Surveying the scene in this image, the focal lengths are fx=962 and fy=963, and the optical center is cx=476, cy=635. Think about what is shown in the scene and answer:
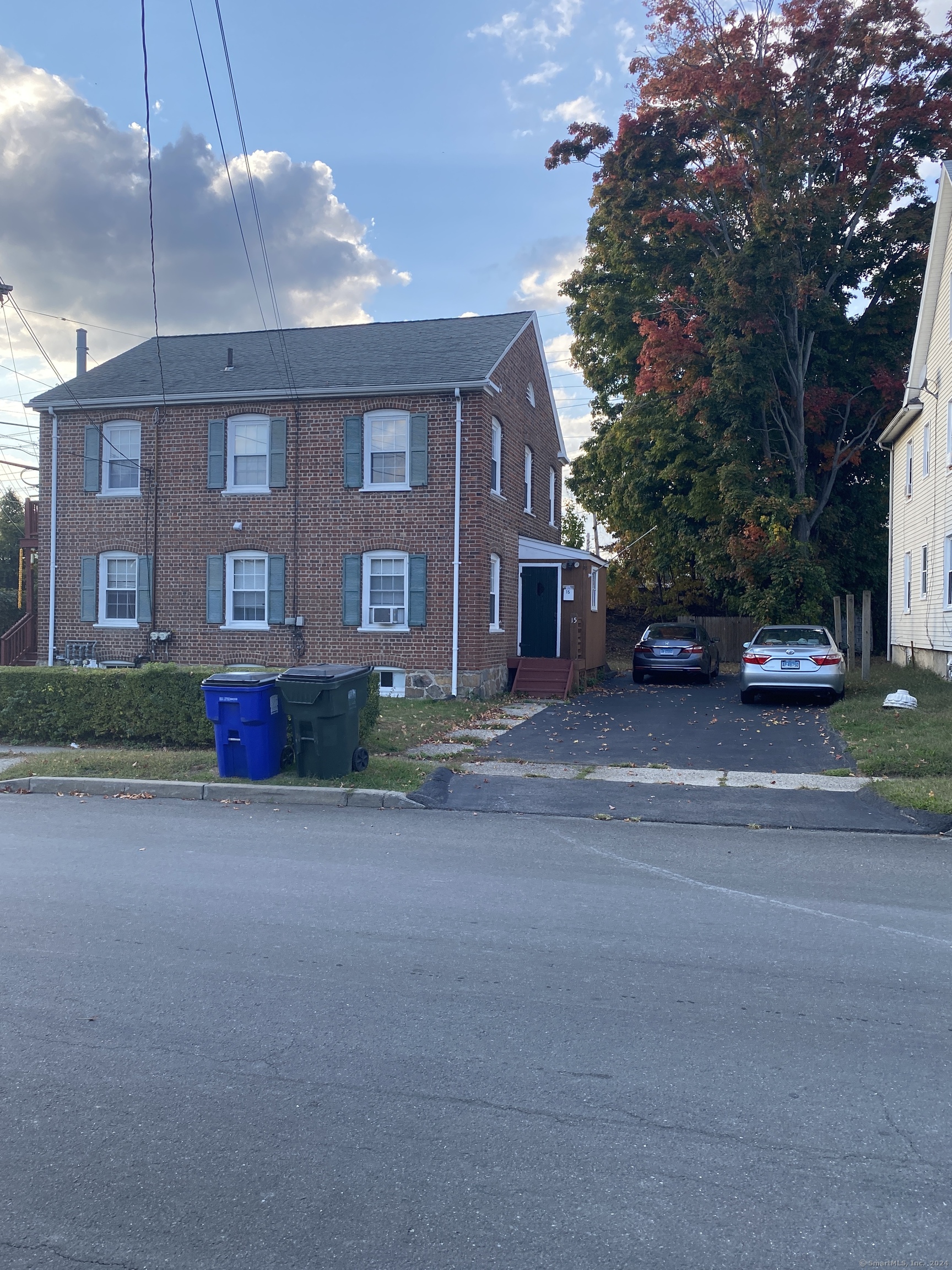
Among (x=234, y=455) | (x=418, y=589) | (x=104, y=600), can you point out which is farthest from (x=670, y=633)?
(x=104, y=600)

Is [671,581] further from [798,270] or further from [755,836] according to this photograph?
[755,836]

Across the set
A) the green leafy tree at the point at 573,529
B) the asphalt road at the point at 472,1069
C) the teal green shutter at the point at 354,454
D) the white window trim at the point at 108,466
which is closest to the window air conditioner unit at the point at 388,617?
the teal green shutter at the point at 354,454

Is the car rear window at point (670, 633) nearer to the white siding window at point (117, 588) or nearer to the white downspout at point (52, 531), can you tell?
the white siding window at point (117, 588)

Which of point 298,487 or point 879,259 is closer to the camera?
point 298,487

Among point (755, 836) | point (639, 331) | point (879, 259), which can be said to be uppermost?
point (879, 259)

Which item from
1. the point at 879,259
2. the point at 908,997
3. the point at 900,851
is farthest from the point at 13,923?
the point at 879,259

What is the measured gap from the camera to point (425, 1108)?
3.51 meters

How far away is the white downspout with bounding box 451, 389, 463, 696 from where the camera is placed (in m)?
18.8

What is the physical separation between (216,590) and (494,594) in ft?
19.3

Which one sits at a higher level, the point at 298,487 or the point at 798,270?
the point at 798,270

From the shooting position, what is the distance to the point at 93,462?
2112 cm

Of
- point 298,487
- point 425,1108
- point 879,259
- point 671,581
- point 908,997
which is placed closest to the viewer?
point 425,1108

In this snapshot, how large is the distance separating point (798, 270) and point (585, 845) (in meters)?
23.0

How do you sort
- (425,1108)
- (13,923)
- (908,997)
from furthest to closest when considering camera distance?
1. (13,923)
2. (908,997)
3. (425,1108)
